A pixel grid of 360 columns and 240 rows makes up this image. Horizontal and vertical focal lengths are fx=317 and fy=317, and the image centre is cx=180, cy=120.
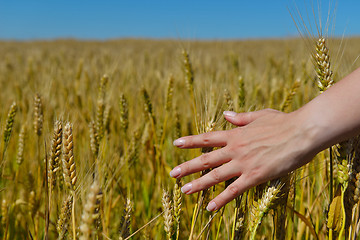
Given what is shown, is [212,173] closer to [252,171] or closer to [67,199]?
[252,171]

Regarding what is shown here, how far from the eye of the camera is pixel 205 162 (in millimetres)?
883

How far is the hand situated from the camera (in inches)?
30.1

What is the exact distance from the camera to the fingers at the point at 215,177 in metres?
0.84

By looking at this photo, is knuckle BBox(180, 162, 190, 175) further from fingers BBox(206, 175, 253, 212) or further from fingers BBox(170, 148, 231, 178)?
fingers BBox(206, 175, 253, 212)

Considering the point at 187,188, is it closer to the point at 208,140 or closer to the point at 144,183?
the point at 208,140

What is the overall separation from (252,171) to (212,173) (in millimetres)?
108

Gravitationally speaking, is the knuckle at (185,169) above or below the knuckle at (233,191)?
above

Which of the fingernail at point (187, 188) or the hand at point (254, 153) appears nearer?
the hand at point (254, 153)

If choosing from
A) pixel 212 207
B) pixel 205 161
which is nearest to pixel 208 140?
pixel 205 161

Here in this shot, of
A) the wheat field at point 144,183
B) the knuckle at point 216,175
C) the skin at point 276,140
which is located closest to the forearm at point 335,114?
the skin at point 276,140

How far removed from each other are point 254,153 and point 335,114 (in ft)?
0.69

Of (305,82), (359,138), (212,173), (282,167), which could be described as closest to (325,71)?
(359,138)

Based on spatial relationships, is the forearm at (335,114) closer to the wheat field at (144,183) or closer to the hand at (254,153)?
the hand at (254,153)

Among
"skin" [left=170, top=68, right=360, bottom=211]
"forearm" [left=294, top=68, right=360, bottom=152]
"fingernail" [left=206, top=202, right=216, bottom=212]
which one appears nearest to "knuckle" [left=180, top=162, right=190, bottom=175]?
"skin" [left=170, top=68, right=360, bottom=211]
